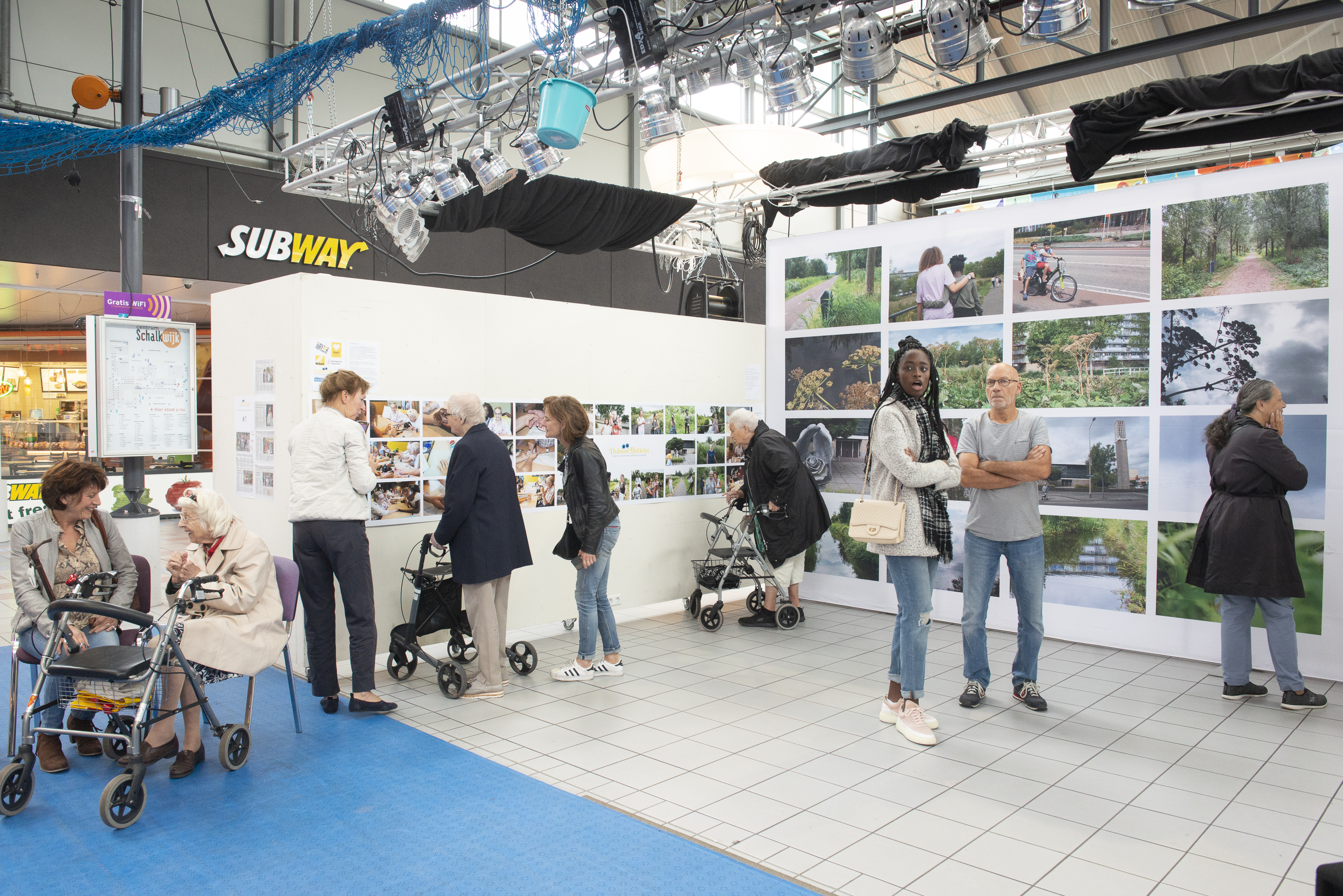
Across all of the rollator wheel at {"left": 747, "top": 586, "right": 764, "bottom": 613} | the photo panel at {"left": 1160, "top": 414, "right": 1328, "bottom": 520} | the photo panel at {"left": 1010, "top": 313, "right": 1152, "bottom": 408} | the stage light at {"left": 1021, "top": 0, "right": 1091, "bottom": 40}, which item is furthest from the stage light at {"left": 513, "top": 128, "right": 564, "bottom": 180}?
the photo panel at {"left": 1160, "top": 414, "right": 1328, "bottom": 520}

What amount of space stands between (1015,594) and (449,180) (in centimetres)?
411

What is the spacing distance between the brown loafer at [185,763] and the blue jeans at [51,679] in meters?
0.40

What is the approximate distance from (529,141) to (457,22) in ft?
2.40

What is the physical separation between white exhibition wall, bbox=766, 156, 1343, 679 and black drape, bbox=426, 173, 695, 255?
5.86ft

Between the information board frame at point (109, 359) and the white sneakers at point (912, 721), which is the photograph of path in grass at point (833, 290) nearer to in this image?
the white sneakers at point (912, 721)

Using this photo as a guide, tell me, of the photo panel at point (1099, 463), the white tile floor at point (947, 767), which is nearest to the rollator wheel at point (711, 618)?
the white tile floor at point (947, 767)

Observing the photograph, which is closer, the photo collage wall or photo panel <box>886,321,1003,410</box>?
the photo collage wall

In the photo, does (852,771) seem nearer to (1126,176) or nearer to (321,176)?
(321,176)

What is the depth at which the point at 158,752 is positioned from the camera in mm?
3834

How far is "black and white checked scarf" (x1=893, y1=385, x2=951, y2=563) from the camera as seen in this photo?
13.3 feet

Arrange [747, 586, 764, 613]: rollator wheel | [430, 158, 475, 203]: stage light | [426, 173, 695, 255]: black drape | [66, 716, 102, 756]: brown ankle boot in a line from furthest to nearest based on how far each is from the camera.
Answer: [747, 586, 764, 613]: rollator wheel < [426, 173, 695, 255]: black drape < [430, 158, 475, 203]: stage light < [66, 716, 102, 756]: brown ankle boot

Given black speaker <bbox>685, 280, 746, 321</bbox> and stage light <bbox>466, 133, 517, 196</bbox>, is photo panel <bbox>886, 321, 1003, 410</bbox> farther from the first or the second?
stage light <bbox>466, 133, 517, 196</bbox>

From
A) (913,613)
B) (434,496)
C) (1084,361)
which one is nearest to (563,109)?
(434,496)

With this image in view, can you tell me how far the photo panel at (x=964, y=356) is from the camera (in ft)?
21.1
